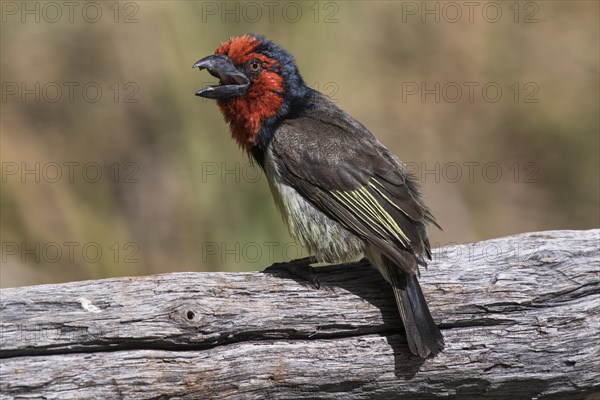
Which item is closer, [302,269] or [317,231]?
[302,269]

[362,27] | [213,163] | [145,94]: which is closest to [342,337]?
[213,163]

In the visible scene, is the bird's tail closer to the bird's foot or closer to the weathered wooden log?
the weathered wooden log

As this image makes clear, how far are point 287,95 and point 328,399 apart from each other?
177 centimetres

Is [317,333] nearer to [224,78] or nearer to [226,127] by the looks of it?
[224,78]

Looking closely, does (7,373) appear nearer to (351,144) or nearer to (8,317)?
(8,317)

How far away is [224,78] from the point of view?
16.2 feet

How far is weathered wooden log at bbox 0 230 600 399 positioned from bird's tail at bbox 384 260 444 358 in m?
0.14

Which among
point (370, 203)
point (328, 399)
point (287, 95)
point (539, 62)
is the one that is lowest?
point (328, 399)

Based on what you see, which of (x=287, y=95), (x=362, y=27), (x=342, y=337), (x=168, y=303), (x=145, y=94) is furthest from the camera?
(x=362, y=27)

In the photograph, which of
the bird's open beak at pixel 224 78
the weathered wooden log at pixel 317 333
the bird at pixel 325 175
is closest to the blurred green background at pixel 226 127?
the bird at pixel 325 175

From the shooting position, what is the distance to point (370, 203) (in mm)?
4484

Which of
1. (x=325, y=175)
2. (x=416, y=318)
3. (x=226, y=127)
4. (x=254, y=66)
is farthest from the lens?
(x=226, y=127)

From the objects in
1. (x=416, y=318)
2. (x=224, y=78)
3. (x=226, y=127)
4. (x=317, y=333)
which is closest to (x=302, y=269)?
(x=317, y=333)

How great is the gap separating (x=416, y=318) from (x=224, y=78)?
1773 millimetres
